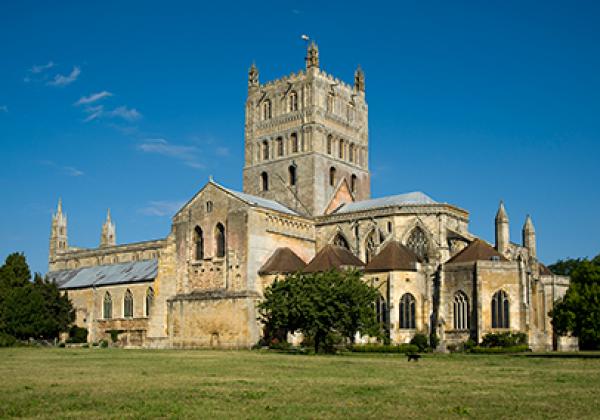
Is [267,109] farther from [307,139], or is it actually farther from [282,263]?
[282,263]

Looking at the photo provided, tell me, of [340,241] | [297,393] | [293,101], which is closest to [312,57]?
[293,101]

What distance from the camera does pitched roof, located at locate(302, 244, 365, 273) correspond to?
220 ft

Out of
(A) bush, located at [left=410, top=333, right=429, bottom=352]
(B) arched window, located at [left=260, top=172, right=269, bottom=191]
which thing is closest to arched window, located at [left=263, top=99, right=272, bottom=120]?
(B) arched window, located at [left=260, top=172, right=269, bottom=191]

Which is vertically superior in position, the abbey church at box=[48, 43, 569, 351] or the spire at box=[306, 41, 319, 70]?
the spire at box=[306, 41, 319, 70]

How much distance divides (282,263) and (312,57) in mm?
24437

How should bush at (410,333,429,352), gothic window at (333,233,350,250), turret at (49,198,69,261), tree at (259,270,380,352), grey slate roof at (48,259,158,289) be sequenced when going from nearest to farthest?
tree at (259,270,380,352) → bush at (410,333,429,352) → gothic window at (333,233,350,250) → grey slate roof at (48,259,158,289) → turret at (49,198,69,261)

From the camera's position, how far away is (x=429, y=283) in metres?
63.8

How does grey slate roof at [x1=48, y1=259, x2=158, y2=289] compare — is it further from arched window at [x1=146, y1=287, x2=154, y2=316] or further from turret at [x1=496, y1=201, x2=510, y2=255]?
turret at [x1=496, y1=201, x2=510, y2=255]

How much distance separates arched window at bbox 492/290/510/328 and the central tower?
77.9ft

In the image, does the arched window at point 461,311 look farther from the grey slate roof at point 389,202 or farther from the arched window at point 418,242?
the grey slate roof at point 389,202

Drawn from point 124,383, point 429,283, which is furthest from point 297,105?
point 124,383

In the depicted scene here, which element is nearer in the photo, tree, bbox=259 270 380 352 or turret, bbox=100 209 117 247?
tree, bbox=259 270 380 352

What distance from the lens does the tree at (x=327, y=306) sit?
5066 cm

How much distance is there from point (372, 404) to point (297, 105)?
6577cm
